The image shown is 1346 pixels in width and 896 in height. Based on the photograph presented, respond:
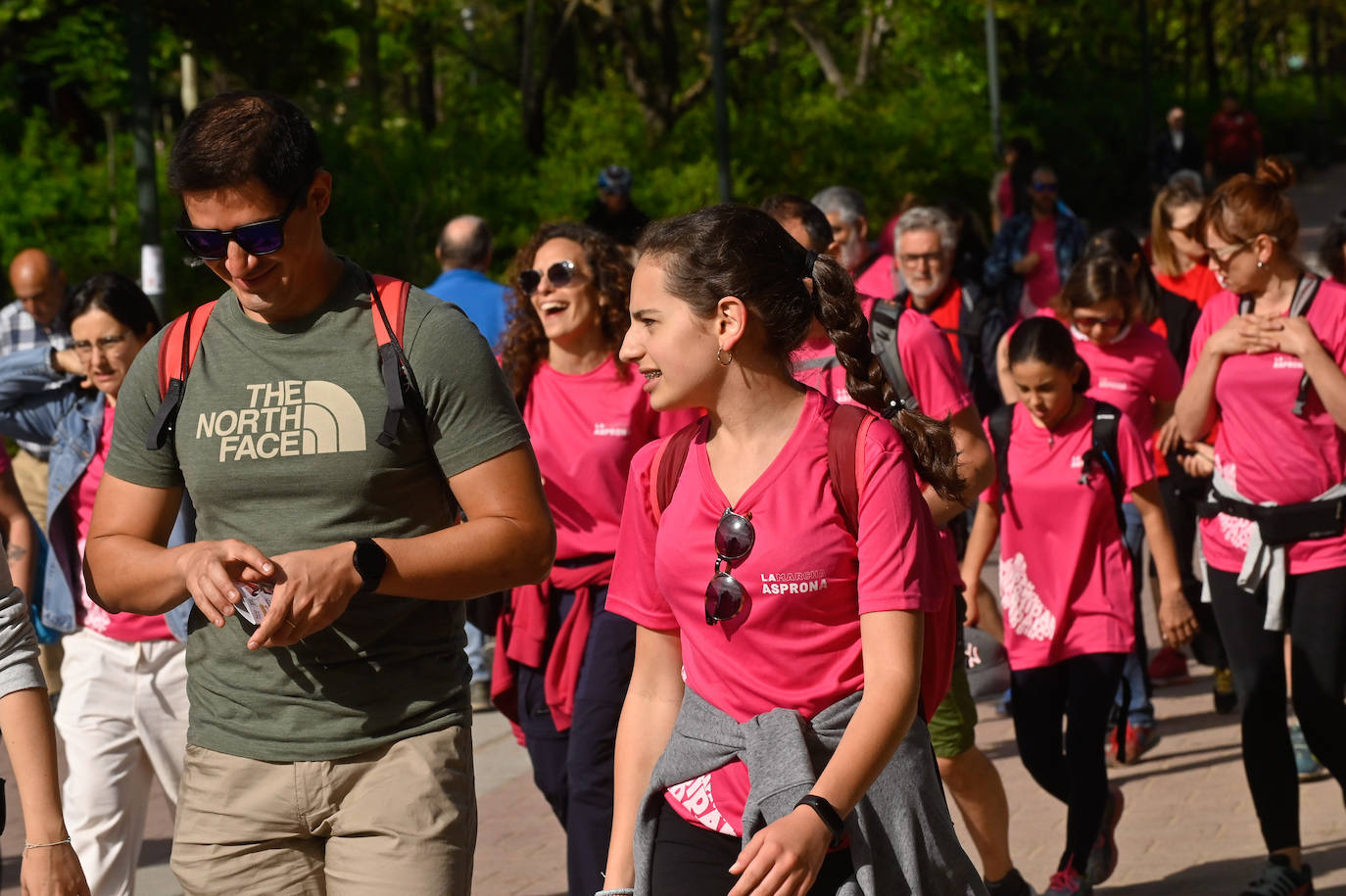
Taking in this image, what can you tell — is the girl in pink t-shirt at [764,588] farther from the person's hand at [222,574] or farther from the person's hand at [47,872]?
the person's hand at [47,872]

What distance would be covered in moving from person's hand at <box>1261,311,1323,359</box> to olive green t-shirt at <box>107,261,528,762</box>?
2.84 metres

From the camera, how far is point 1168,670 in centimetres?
868

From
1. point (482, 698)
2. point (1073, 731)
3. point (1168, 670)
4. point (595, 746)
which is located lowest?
point (1168, 670)

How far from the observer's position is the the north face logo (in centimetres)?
315

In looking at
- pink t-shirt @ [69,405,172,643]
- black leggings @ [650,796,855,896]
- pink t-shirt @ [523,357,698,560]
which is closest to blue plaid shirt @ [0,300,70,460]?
pink t-shirt @ [69,405,172,643]

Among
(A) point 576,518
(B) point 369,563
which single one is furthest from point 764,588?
(A) point 576,518

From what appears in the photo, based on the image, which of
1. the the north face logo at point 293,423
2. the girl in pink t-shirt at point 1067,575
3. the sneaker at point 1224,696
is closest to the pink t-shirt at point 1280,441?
the girl in pink t-shirt at point 1067,575

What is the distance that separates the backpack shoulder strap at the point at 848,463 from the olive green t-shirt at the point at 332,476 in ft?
2.14

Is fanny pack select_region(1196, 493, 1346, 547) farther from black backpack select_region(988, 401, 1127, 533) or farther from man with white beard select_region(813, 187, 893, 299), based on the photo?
man with white beard select_region(813, 187, 893, 299)

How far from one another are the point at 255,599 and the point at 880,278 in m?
6.76

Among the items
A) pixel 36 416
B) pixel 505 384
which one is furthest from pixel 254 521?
pixel 36 416

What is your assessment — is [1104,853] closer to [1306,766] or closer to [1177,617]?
[1177,617]

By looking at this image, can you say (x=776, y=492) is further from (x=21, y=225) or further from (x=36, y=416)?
(x=21, y=225)

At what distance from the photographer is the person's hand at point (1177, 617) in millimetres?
5629
